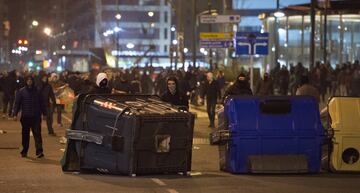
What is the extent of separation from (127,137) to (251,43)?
10.7 metres

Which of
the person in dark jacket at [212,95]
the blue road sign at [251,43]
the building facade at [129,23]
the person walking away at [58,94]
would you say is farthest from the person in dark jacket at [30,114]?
the building facade at [129,23]

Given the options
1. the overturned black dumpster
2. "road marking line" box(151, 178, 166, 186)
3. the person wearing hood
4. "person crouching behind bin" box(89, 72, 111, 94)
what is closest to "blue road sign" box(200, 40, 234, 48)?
the person wearing hood

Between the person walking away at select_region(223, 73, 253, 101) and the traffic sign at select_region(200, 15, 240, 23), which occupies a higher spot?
the traffic sign at select_region(200, 15, 240, 23)

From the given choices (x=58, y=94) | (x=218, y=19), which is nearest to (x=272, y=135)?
(x=58, y=94)

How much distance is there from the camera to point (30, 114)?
1513cm

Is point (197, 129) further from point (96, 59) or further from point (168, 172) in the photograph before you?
point (96, 59)

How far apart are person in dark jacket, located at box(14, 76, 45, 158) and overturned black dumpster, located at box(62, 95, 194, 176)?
103 inches

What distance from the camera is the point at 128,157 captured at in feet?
38.9

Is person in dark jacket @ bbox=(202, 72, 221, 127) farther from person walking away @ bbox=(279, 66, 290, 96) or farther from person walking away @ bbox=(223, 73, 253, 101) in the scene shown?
person walking away @ bbox=(279, 66, 290, 96)

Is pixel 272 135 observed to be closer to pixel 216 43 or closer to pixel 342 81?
pixel 342 81

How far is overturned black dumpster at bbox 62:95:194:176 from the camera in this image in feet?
38.8

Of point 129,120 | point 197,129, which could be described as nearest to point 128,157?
point 129,120

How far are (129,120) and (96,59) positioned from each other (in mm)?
56057

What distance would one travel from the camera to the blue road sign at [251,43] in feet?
71.3
